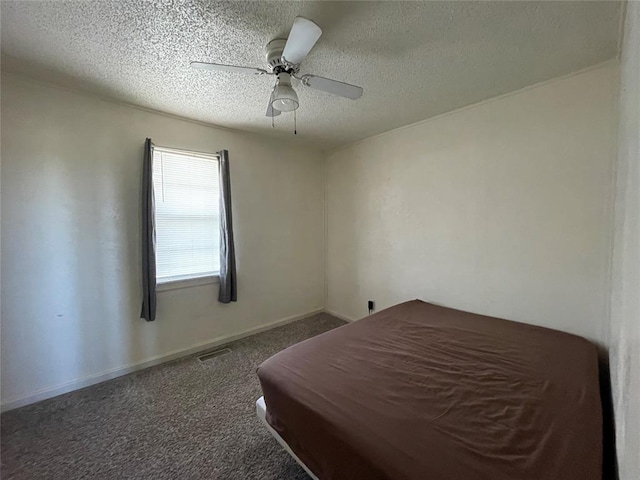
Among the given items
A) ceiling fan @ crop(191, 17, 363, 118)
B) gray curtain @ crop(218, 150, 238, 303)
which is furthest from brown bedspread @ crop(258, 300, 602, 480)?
ceiling fan @ crop(191, 17, 363, 118)

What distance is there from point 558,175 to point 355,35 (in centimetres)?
180

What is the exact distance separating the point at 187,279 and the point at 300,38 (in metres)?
2.44

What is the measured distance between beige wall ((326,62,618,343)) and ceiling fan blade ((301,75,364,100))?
54.4 inches

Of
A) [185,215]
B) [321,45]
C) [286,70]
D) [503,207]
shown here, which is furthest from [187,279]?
[503,207]

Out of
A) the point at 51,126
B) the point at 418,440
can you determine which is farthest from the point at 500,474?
the point at 51,126

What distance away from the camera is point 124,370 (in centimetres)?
246

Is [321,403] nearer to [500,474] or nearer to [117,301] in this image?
[500,474]

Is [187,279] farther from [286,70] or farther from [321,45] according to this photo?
[321,45]

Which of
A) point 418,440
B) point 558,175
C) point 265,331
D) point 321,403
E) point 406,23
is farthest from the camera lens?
point 265,331

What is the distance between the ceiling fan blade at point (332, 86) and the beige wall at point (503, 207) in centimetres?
138

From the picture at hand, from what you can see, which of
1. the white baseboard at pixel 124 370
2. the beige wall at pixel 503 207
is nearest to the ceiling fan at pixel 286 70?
the beige wall at pixel 503 207

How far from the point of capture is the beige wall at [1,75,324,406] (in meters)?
1.99

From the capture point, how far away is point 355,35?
5.05ft

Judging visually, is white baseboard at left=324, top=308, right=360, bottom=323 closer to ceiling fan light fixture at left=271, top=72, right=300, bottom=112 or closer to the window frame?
the window frame
